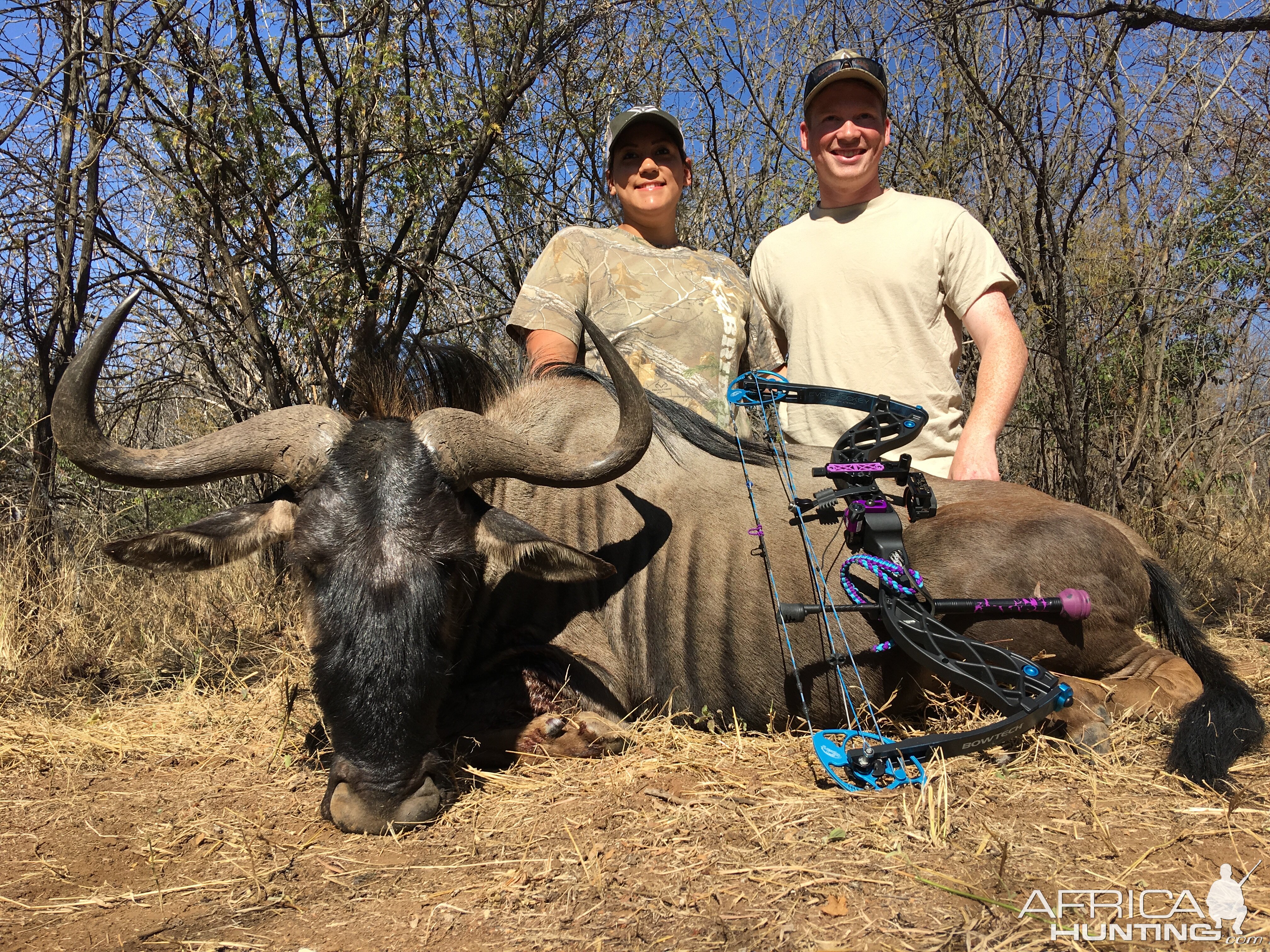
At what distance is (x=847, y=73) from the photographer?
4.18m

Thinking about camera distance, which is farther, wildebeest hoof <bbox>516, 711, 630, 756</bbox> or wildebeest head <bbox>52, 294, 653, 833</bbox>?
wildebeest hoof <bbox>516, 711, 630, 756</bbox>

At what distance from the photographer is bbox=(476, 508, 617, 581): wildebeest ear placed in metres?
3.13

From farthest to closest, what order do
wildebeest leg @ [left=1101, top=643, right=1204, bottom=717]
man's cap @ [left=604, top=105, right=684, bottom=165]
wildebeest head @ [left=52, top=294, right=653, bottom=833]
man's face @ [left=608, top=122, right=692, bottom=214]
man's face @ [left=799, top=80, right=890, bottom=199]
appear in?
Result: man's face @ [left=608, top=122, right=692, bottom=214], man's cap @ [left=604, top=105, right=684, bottom=165], man's face @ [left=799, top=80, right=890, bottom=199], wildebeest leg @ [left=1101, top=643, right=1204, bottom=717], wildebeest head @ [left=52, top=294, right=653, bottom=833]

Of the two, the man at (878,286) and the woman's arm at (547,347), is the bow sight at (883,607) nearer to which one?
the man at (878,286)

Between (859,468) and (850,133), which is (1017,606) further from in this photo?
(850,133)

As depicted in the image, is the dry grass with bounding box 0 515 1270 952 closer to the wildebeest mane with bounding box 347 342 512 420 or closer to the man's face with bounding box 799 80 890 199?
the wildebeest mane with bounding box 347 342 512 420

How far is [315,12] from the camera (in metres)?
5.26

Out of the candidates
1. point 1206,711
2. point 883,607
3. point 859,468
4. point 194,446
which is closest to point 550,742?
point 883,607

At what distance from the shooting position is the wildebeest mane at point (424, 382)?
3670 mm

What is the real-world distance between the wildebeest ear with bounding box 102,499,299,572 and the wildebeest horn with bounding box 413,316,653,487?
61 cm

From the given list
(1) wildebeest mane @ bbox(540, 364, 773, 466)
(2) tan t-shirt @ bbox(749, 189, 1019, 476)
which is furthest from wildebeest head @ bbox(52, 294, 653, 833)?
(2) tan t-shirt @ bbox(749, 189, 1019, 476)

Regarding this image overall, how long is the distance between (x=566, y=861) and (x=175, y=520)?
5.64 metres

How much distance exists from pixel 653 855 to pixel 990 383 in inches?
105

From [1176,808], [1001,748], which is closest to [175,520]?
[1001,748]
